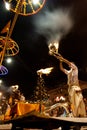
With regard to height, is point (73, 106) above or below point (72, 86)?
below

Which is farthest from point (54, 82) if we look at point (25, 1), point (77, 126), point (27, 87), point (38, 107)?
point (77, 126)

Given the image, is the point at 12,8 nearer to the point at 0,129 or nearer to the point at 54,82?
the point at 0,129

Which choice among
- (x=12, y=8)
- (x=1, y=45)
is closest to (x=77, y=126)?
(x=12, y=8)

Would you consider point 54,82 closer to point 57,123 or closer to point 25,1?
point 25,1

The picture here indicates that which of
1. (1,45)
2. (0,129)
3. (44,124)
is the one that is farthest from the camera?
(1,45)

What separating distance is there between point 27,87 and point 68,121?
35.2 metres

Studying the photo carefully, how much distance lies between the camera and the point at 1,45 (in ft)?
54.1

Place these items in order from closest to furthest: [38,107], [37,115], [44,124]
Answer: [37,115]
[44,124]
[38,107]

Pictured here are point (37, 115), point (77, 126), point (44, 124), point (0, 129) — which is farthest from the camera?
point (0, 129)

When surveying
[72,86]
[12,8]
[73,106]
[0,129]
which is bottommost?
[0,129]

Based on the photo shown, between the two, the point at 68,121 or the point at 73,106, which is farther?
the point at 73,106

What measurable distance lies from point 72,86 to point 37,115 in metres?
5.32

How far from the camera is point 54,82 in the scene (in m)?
38.7

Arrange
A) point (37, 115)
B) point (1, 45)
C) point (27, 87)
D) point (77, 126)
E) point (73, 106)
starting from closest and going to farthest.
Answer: point (37, 115) → point (77, 126) → point (73, 106) → point (1, 45) → point (27, 87)
